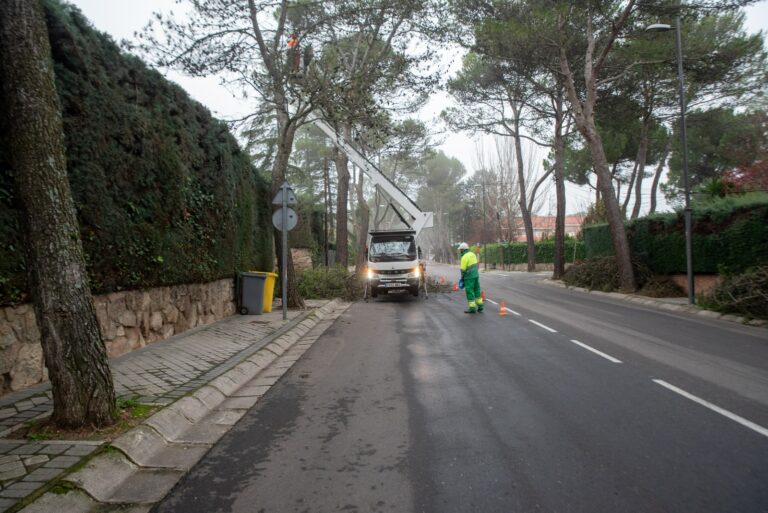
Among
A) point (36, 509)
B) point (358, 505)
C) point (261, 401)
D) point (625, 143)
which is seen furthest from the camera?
point (625, 143)

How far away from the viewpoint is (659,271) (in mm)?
18734

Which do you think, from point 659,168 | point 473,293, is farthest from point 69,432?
point 659,168

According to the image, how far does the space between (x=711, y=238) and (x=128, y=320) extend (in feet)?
50.3

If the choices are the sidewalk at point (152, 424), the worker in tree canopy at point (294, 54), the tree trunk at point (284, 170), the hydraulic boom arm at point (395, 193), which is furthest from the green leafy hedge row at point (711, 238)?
the worker in tree canopy at point (294, 54)

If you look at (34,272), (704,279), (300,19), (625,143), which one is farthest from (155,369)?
(625,143)

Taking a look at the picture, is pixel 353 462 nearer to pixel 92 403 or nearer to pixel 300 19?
pixel 92 403

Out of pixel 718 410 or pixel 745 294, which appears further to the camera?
pixel 745 294

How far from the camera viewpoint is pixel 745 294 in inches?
476

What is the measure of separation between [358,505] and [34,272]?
10.1 ft

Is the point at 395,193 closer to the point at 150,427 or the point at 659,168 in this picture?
the point at 150,427

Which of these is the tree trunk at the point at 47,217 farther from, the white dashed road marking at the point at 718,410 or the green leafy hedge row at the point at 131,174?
the white dashed road marking at the point at 718,410

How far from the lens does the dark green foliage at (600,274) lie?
19.3 metres

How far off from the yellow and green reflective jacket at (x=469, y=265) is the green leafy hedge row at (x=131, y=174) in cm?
585

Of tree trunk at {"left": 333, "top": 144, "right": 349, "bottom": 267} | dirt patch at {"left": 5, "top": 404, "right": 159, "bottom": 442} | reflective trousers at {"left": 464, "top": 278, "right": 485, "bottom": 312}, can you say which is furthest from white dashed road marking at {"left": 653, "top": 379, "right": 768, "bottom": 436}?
tree trunk at {"left": 333, "top": 144, "right": 349, "bottom": 267}
